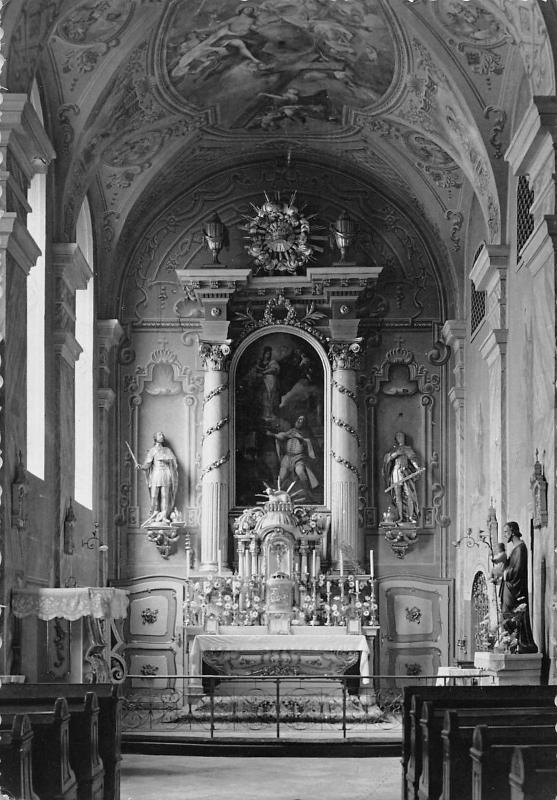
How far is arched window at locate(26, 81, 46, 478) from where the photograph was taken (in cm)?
1509

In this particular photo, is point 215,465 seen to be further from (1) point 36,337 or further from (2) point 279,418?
(1) point 36,337

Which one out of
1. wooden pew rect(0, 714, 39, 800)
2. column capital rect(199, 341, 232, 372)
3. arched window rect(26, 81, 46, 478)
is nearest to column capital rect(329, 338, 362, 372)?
column capital rect(199, 341, 232, 372)

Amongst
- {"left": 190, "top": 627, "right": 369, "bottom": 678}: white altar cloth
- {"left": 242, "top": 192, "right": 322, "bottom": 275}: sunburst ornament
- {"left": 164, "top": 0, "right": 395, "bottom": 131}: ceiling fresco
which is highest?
{"left": 164, "top": 0, "right": 395, "bottom": 131}: ceiling fresco

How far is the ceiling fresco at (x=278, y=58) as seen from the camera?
15.7m

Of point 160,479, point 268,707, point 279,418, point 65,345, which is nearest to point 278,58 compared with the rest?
point 65,345

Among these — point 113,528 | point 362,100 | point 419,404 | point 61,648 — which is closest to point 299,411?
point 419,404

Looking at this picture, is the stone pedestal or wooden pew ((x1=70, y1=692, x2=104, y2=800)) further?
the stone pedestal

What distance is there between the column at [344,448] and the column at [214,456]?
1.61 metres

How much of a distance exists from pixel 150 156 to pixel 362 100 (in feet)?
10.5

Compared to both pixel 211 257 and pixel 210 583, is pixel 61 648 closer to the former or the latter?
pixel 210 583

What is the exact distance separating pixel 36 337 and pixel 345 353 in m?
5.79

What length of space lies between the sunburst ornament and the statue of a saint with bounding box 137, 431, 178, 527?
3.15 m

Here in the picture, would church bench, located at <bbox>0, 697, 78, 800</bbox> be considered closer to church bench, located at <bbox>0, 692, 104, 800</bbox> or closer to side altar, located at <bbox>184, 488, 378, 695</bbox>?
church bench, located at <bbox>0, 692, 104, 800</bbox>

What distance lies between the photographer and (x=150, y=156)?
1886 cm
